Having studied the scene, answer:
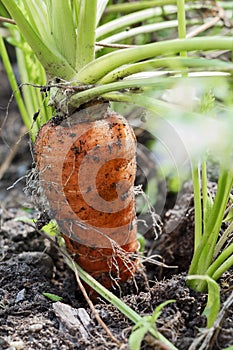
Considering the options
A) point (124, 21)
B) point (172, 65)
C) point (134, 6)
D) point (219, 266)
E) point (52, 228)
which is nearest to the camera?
point (172, 65)

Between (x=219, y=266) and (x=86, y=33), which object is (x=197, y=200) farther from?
(x=86, y=33)

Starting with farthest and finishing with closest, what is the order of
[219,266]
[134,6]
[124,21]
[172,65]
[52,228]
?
[134,6] < [124,21] < [52,228] < [219,266] < [172,65]

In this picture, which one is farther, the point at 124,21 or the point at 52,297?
the point at 124,21

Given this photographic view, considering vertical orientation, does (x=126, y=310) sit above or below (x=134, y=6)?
below

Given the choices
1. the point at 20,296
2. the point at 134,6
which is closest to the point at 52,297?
the point at 20,296

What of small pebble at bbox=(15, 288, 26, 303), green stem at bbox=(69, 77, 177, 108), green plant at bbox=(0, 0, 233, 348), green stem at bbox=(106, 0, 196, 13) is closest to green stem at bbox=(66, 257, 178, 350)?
green plant at bbox=(0, 0, 233, 348)

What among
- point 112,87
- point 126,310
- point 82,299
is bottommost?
point 82,299

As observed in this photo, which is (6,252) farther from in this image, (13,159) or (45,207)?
(13,159)
